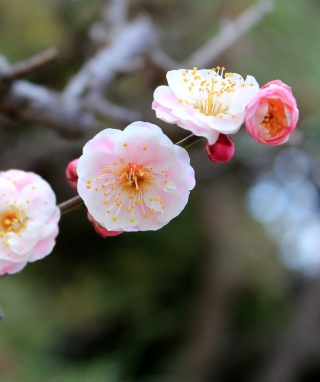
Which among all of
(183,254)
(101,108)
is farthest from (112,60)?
(183,254)

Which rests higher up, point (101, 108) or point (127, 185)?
point (127, 185)

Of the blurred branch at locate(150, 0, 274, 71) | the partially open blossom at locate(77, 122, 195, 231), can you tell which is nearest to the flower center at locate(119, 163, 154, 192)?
the partially open blossom at locate(77, 122, 195, 231)

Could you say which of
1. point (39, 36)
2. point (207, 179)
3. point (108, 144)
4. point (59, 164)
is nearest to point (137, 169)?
point (108, 144)

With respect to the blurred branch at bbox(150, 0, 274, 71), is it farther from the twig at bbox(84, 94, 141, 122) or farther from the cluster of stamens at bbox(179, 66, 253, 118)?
the cluster of stamens at bbox(179, 66, 253, 118)

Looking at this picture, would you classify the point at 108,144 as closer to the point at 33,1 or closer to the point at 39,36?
the point at 39,36

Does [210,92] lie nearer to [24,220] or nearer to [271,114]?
[271,114]

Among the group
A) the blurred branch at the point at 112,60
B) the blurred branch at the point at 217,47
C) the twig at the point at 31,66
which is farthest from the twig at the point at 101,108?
the blurred branch at the point at 217,47
